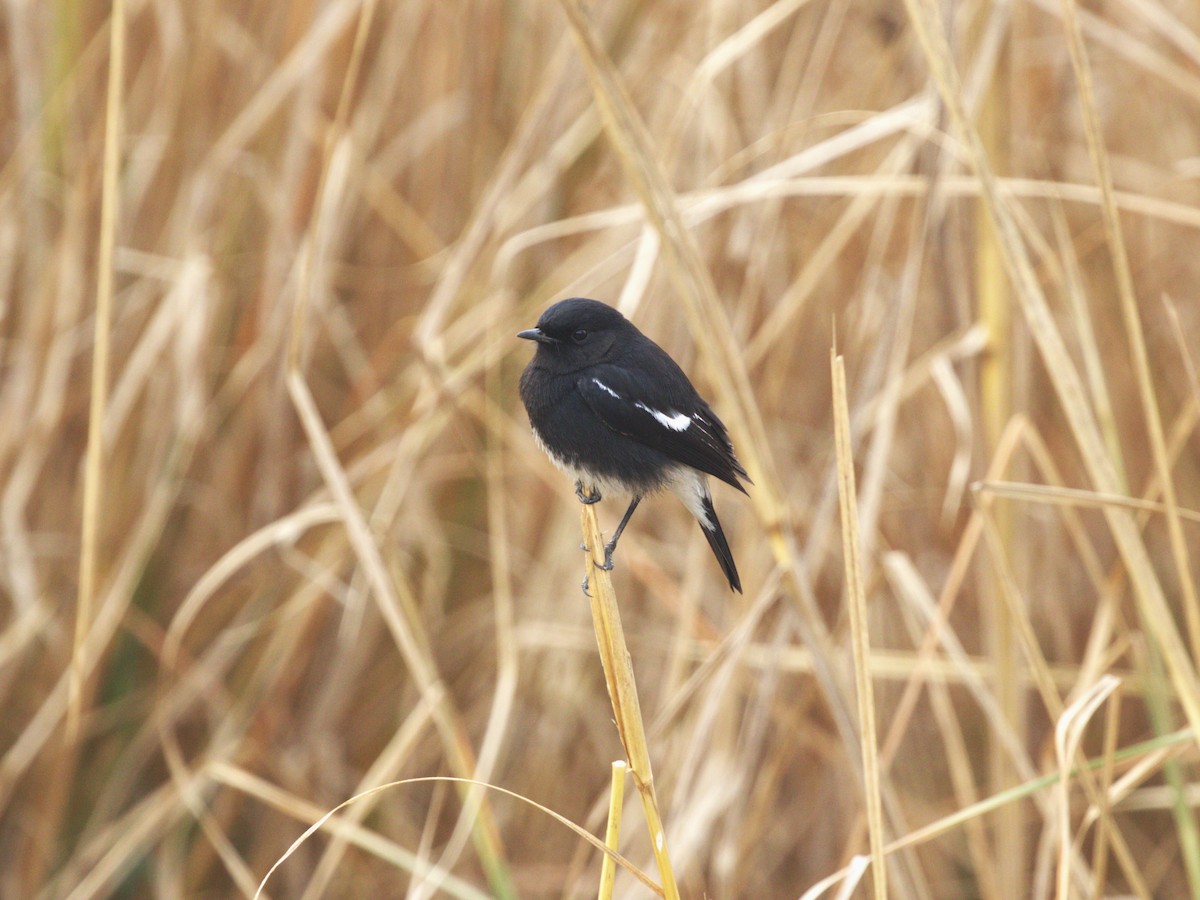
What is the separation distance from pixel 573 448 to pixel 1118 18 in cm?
194

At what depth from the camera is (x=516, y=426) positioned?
8.55 ft

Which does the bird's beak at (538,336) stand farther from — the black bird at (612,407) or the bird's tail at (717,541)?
the bird's tail at (717,541)

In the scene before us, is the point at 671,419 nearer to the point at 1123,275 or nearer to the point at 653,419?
the point at 653,419

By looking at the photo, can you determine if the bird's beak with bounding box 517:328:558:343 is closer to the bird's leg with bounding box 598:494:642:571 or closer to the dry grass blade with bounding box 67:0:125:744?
the bird's leg with bounding box 598:494:642:571

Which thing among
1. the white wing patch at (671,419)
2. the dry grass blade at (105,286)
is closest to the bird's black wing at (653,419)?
the white wing patch at (671,419)

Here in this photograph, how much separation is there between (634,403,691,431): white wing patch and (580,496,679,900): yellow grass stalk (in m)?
0.67

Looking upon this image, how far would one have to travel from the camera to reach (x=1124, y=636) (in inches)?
74.7

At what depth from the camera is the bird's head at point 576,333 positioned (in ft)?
6.55

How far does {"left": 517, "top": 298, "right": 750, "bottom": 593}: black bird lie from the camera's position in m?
1.99

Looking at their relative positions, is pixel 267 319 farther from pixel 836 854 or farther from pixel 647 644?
pixel 836 854

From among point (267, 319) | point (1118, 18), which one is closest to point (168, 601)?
point (267, 319)

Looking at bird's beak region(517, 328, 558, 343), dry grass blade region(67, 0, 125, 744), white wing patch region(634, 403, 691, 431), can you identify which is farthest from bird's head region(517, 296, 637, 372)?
dry grass blade region(67, 0, 125, 744)

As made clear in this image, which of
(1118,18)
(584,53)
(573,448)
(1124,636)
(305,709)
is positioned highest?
(1118,18)

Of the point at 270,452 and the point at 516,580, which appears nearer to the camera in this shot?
the point at 270,452
